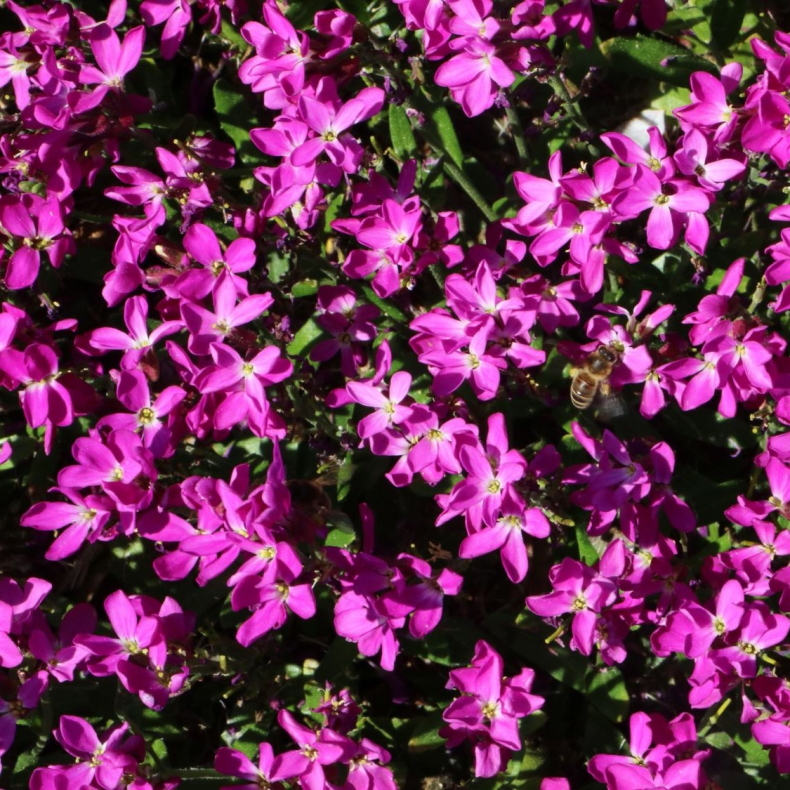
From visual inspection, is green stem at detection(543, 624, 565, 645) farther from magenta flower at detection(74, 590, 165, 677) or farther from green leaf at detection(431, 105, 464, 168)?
green leaf at detection(431, 105, 464, 168)

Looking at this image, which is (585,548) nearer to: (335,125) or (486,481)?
(486,481)

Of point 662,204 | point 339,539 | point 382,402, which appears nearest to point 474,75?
point 662,204

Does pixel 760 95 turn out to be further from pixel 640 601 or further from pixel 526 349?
pixel 640 601

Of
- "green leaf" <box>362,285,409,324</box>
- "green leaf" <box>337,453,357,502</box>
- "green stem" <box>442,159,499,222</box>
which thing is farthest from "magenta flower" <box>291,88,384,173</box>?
"green leaf" <box>337,453,357,502</box>

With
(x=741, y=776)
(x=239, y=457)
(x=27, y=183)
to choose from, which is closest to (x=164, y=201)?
(x=27, y=183)

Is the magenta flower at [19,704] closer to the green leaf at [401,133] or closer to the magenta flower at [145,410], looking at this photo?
the magenta flower at [145,410]
